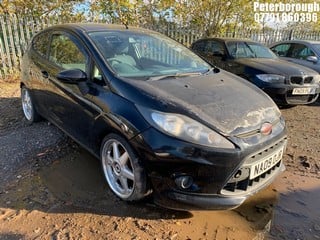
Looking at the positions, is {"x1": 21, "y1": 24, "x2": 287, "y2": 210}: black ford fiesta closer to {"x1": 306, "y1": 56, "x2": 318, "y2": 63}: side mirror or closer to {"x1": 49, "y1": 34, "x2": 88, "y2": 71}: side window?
{"x1": 49, "y1": 34, "x2": 88, "y2": 71}: side window

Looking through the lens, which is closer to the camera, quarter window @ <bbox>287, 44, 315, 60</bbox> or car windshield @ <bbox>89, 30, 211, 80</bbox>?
car windshield @ <bbox>89, 30, 211, 80</bbox>

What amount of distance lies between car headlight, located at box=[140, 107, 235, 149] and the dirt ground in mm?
780

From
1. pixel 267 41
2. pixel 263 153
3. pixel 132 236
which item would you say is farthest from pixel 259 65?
pixel 267 41

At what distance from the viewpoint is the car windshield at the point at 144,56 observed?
10.2ft

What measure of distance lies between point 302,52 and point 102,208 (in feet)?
24.0

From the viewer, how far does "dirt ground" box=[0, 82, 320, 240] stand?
250 cm

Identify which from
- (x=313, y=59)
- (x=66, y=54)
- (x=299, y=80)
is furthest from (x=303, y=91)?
(x=66, y=54)

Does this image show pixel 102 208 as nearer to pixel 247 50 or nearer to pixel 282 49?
pixel 247 50

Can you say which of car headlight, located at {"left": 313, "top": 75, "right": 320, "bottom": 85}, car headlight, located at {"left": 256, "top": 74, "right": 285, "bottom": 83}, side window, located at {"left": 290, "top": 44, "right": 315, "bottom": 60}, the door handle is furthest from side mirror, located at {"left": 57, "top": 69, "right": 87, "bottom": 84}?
side window, located at {"left": 290, "top": 44, "right": 315, "bottom": 60}

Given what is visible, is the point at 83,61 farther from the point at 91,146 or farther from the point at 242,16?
the point at 242,16

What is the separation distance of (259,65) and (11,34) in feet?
20.6

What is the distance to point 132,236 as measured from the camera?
2.44m

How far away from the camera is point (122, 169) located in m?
2.77

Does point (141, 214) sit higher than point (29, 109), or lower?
lower
